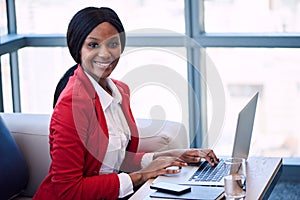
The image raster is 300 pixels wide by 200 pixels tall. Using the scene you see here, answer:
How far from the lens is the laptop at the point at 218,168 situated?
7.53ft

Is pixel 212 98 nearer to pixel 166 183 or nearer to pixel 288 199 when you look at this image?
pixel 288 199

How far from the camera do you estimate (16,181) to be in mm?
2797

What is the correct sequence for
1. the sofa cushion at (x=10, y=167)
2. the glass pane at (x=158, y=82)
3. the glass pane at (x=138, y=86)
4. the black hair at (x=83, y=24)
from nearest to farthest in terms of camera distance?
the black hair at (x=83, y=24) → the sofa cushion at (x=10, y=167) → the glass pane at (x=158, y=82) → the glass pane at (x=138, y=86)

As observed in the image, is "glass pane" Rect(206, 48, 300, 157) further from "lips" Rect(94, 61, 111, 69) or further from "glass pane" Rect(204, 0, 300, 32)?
"lips" Rect(94, 61, 111, 69)

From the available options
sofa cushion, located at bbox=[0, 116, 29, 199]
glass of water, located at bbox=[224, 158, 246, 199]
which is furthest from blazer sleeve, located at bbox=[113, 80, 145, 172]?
glass of water, located at bbox=[224, 158, 246, 199]

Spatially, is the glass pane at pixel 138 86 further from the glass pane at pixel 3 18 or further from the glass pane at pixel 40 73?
the glass pane at pixel 3 18

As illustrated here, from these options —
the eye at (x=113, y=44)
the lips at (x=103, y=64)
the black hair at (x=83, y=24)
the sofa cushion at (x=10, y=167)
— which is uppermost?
the black hair at (x=83, y=24)

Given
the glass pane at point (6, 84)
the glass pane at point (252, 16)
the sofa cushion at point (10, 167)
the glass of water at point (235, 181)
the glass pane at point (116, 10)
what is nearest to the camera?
the glass of water at point (235, 181)

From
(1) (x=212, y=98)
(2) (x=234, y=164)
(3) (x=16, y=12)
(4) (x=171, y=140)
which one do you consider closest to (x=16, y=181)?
(4) (x=171, y=140)

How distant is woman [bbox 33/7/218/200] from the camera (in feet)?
7.98

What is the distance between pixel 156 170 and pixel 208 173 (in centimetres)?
19

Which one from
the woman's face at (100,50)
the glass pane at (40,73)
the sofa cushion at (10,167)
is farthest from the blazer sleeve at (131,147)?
the glass pane at (40,73)

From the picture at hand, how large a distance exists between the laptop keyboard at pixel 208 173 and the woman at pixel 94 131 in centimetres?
3

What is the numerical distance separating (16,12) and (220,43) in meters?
1.39
